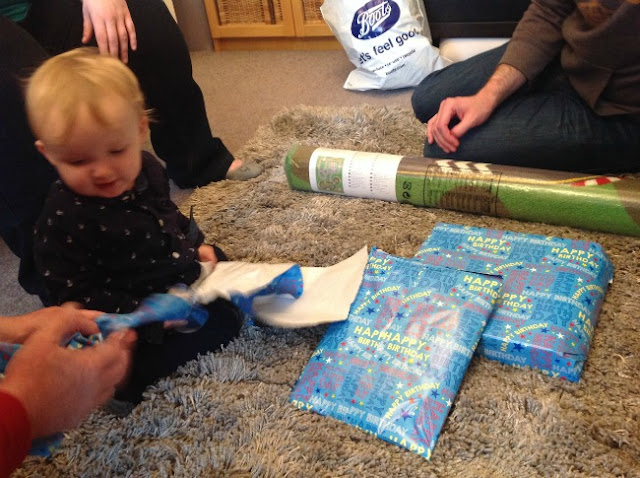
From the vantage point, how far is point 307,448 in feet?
2.29

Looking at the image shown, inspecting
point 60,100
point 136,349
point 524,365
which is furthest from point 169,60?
point 524,365

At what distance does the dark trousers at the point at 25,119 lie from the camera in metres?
0.87

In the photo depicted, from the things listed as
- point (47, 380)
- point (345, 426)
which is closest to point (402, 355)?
point (345, 426)

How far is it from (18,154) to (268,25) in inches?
57.5

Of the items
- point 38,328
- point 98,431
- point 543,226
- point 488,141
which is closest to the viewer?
point 38,328

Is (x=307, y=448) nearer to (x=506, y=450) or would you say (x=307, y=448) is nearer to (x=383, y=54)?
(x=506, y=450)

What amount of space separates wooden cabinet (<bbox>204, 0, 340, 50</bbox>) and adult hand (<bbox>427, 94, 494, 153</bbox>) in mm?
1050

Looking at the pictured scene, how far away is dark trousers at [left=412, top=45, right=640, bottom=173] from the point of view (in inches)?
42.3

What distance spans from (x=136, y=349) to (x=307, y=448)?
0.90 ft

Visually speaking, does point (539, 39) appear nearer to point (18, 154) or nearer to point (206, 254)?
point (206, 254)

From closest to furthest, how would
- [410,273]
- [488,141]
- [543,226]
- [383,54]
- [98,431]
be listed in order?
1. [98,431]
2. [410,273]
3. [543,226]
4. [488,141]
5. [383,54]

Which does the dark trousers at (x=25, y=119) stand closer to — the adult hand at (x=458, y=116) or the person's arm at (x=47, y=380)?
the person's arm at (x=47, y=380)

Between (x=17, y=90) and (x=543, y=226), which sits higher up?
(x=17, y=90)

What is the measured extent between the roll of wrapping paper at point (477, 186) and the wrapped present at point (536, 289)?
10cm
